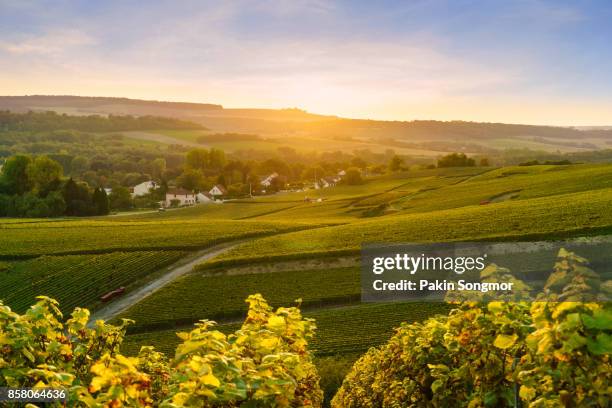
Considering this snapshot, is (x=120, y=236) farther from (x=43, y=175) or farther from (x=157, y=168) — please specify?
(x=157, y=168)

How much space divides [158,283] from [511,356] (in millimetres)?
40493

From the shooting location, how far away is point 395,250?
141 ft

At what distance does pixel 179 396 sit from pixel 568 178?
79.8 meters

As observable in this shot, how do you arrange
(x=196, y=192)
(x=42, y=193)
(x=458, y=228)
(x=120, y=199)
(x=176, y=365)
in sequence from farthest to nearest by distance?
(x=196, y=192), (x=120, y=199), (x=42, y=193), (x=458, y=228), (x=176, y=365)

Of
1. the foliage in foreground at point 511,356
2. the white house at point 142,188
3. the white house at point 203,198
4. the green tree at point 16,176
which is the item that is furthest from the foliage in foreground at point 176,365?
the white house at point 142,188

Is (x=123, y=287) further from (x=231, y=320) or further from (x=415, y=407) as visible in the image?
(x=415, y=407)

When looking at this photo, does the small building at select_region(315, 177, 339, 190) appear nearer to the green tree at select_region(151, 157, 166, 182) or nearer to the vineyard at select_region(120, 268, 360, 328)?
the green tree at select_region(151, 157, 166, 182)

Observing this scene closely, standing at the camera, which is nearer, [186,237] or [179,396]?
[179,396]

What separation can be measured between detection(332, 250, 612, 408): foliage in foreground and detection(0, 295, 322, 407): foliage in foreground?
7.07 feet

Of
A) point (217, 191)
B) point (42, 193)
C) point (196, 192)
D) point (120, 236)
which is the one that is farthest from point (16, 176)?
point (120, 236)

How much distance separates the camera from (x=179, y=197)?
126 meters

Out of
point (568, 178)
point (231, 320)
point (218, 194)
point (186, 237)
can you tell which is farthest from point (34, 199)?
point (568, 178)

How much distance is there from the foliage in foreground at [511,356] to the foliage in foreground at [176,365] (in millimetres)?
2154

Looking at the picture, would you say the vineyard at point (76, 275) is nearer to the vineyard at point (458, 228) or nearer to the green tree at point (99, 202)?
the vineyard at point (458, 228)
